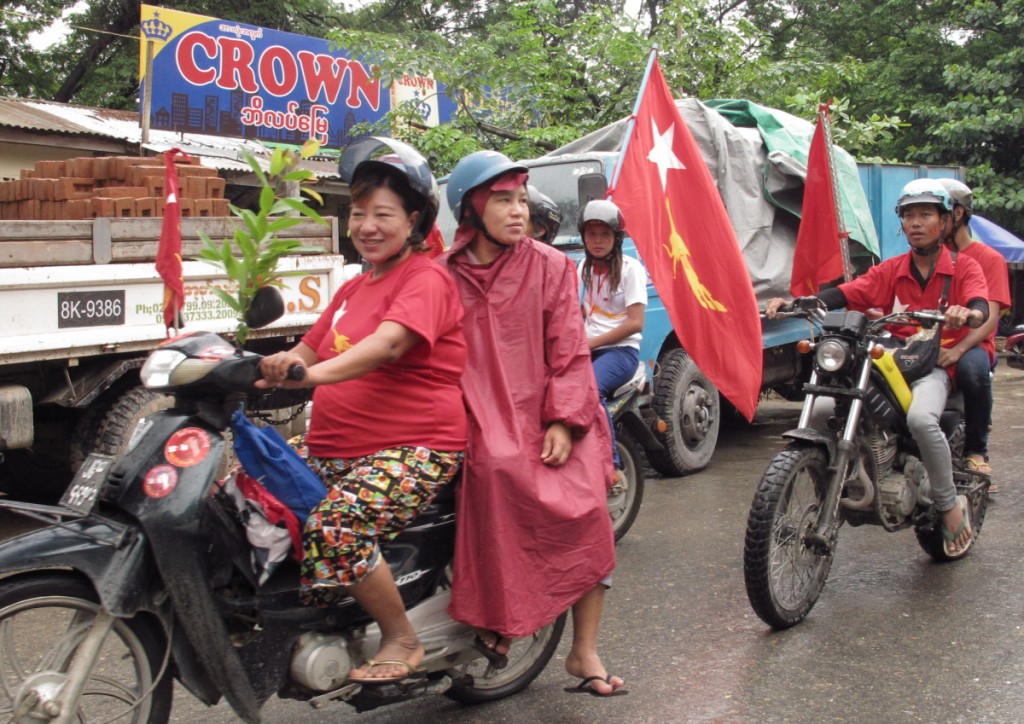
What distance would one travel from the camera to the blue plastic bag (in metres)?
2.88

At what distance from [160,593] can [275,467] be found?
42 cm

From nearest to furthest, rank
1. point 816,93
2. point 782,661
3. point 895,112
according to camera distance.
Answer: point 782,661 → point 816,93 → point 895,112

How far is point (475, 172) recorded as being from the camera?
10.8 ft

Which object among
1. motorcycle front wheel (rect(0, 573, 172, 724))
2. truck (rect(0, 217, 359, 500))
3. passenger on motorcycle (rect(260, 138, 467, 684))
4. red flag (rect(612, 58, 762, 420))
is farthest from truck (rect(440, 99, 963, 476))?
motorcycle front wheel (rect(0, 573, 172, 724))

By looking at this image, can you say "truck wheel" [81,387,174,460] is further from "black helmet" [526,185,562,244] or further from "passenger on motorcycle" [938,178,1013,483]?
"passenger on motorcycle" [938,178,1013,483]

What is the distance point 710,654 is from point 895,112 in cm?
1472

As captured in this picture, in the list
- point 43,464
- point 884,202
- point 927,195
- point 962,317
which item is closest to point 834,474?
point 962,317

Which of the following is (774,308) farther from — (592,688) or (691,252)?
(592,688)

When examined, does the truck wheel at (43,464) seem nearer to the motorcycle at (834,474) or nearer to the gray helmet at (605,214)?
the gray helmet at (605,214)

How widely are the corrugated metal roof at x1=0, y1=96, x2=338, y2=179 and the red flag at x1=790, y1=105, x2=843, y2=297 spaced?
6795mm

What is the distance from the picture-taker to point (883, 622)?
4.48m

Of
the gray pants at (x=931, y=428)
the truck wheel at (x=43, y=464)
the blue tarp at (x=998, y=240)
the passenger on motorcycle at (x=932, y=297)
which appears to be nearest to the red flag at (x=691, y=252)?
the passenger on motorcycle at (x=932, y=297)

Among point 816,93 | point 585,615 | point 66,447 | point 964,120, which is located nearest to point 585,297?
point 585,615

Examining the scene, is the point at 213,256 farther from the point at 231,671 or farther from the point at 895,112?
the point at 895,112
